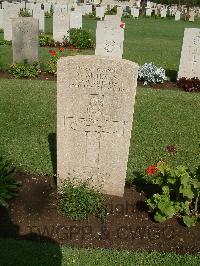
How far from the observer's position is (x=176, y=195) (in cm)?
527

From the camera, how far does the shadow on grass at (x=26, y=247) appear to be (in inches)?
171

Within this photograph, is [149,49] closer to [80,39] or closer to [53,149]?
[80,39]

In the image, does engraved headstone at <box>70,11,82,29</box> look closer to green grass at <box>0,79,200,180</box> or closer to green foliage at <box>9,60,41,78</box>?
green foliage at <box>9,60,41,78</box>

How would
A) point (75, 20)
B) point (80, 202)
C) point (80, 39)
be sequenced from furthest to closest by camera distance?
point (75, 20), point (80, 39), point (80, 202)

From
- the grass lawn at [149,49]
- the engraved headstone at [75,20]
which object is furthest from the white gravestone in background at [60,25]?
the engraved headstone at [75,20]

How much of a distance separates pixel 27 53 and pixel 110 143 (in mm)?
8794

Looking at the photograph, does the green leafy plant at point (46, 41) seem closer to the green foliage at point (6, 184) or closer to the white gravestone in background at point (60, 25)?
the white gravestone in background at point (60, 25)

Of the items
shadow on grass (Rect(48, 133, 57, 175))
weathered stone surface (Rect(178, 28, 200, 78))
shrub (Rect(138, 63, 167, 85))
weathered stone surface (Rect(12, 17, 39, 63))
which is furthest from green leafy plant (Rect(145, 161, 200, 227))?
weathered stone surface (Rect(12, 17, 39, 63))

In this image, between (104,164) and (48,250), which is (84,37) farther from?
(48,250)

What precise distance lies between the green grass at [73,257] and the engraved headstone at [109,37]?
917cm

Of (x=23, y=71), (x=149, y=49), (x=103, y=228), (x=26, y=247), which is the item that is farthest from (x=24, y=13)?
(x=26, y=247)

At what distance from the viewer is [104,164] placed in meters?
5.43

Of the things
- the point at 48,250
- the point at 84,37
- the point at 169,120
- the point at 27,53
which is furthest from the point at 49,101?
the point at 84,37

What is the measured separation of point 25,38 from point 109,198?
8.90 metres
